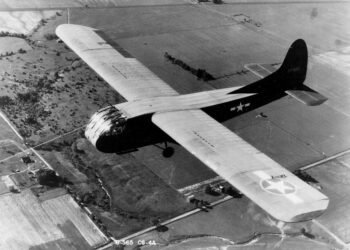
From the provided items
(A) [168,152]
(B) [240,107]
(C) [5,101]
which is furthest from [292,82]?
(C) [5,101]

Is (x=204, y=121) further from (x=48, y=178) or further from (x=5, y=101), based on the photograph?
(x=5, y=101)

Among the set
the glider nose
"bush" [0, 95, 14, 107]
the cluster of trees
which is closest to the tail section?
the glider nose

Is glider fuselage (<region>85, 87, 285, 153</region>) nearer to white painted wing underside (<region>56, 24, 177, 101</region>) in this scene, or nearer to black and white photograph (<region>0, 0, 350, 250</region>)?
black and white photograph (<region>0, 0, 350, 250</region>)

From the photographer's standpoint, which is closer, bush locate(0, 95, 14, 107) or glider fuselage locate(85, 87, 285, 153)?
glider fuselage locate(85, 87, 285, 153)

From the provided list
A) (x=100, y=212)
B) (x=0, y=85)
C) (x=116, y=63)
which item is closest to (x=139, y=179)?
(x=100, y=212)

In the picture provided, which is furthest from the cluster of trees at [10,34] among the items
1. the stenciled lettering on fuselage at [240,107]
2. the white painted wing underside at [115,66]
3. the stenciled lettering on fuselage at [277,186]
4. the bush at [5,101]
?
the stenciled lettering on fuselage at [277,186]

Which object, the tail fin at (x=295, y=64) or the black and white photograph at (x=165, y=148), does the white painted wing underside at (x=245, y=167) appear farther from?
the tail fin at (x=295, y=64)

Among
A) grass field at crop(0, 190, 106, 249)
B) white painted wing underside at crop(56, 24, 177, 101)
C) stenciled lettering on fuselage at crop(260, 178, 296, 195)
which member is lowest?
grass field at crop(0, 190, 106, 249)
